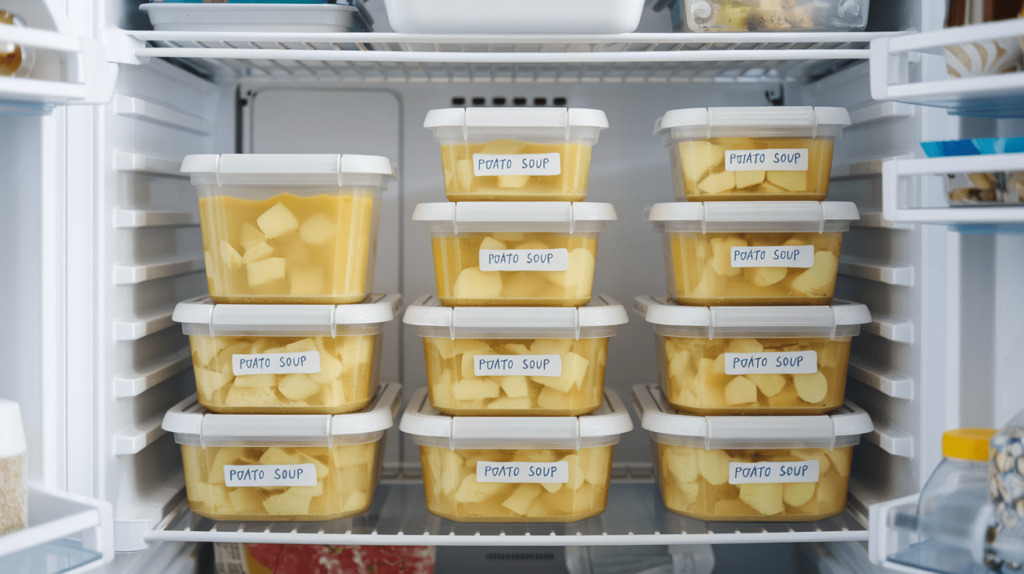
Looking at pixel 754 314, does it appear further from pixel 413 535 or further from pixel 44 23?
pixel 44 23

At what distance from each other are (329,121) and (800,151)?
85 cm

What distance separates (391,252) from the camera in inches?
55.2

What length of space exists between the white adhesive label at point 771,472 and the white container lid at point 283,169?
695mm

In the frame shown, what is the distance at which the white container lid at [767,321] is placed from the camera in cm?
107

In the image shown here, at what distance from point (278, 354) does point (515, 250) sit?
38cm

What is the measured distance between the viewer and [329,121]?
55.0 inches

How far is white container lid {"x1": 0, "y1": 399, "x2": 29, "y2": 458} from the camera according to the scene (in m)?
0.77

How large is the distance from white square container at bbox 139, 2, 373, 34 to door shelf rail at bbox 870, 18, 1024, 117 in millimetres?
717

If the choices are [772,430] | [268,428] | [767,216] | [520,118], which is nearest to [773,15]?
[767,216]

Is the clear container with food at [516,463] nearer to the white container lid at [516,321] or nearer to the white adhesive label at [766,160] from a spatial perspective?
the white container lid at [516,321]

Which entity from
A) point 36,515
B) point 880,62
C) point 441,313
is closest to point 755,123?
point 880,62

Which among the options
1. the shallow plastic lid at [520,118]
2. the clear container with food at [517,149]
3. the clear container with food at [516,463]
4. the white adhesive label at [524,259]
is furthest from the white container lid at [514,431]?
the shallow plastic lid at [520,118]

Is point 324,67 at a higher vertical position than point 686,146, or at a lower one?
higher

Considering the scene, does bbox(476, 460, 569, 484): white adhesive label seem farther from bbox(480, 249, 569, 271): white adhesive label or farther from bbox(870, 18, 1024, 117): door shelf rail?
bbox(870, 18, 1024, 117): door shelf rail
